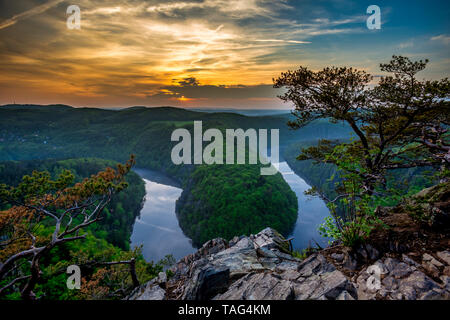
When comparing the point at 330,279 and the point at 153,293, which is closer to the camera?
the point at 330,279

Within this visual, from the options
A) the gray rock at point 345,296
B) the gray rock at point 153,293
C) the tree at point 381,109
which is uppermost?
the tree at point 381,109

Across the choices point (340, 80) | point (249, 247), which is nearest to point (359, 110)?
point (340, 80)

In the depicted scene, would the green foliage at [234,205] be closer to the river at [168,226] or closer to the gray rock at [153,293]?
the river at [168,226]

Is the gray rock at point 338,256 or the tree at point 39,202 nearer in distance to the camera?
the gray rock at point 338,256

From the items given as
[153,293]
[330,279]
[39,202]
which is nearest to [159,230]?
[39,202]

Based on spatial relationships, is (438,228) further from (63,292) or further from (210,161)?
(210,161)

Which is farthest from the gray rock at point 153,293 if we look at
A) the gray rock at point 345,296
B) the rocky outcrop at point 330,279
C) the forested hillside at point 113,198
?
the forested hillside at point 113,198

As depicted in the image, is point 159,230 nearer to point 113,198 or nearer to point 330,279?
point 113,198

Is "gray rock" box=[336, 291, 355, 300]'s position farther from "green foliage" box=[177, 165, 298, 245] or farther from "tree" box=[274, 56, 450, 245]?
"green foliage" box=[177, 165, 298, 245]

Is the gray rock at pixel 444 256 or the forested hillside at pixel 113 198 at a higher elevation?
the gray rock at pixel 444 256
